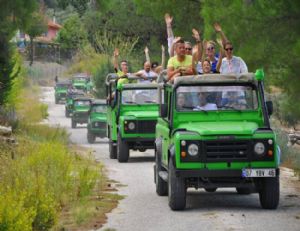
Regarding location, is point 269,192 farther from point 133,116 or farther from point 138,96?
point 138,96

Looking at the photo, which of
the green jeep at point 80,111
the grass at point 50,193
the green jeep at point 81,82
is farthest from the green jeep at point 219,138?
the green jeep at point 81,82

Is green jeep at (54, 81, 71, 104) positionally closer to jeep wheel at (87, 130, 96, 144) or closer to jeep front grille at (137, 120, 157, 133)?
jeep wheel at (87, 130, 96, 144)

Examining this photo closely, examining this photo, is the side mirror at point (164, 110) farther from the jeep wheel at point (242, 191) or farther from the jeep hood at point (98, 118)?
the jeep hood at point (98, 118)

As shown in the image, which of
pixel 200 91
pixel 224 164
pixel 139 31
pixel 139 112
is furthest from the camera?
pixel 139 31

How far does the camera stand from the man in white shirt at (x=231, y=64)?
17.0 metres

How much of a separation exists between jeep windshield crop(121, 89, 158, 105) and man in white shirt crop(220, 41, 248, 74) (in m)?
9.35

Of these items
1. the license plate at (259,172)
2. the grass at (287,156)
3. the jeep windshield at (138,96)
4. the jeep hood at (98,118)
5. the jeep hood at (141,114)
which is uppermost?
the jeep windshield at (138,96)

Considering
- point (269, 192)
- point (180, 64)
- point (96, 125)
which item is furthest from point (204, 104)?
point (96, 125)

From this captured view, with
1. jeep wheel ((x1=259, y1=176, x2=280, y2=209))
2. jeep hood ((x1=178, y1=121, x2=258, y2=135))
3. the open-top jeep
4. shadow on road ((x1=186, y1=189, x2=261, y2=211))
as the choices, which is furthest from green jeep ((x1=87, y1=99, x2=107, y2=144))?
jeep wheel ((x1=259, y1=176, x2=280, y2=209))

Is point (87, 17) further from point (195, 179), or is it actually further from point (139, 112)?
point (195, 179)

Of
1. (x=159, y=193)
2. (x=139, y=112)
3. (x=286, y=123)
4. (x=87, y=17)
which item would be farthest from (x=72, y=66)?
(x=159, y=193)

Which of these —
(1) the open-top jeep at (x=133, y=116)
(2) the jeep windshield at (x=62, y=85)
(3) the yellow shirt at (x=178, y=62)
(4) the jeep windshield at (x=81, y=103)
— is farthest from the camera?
(2) the jeep windshield at (x=62, y=85)

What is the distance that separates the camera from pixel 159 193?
17953 millimetres

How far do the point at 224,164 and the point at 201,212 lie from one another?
84 centimetres
